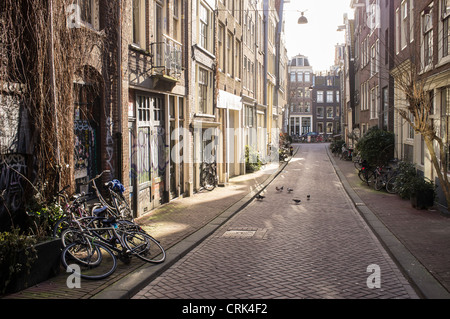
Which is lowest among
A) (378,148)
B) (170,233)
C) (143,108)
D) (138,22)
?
(170,233)

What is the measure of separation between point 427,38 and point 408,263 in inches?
387

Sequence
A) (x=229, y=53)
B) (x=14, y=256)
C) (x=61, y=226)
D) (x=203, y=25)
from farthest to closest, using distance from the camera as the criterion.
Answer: (x=229, y=53) < (x=203, y=25) < (x=61, y=226) < (x=14, y=256)

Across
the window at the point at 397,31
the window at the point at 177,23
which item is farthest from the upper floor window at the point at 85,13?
the window at the point at 397,31

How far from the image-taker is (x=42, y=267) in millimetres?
6004

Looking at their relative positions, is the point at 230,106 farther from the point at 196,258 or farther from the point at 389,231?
the point at 196,258

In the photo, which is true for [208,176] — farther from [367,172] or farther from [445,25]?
[445,25]

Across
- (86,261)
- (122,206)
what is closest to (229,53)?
(122,206)

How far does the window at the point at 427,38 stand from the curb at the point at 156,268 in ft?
25.1

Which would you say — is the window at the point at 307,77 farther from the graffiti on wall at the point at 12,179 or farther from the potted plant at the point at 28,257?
the potted plant at the point at 28,257

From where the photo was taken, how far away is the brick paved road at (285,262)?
598 centimetres

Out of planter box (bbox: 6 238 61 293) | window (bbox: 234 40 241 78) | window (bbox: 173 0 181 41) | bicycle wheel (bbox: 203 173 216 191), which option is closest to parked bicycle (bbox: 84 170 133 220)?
planter box (bbox: 6 238 61 293)

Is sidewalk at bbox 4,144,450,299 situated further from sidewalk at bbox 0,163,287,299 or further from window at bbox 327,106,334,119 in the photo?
window at bbox 327,106,334,119

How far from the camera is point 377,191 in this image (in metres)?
17.0

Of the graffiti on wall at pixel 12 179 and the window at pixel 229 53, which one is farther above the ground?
the window at pixel 229 53
